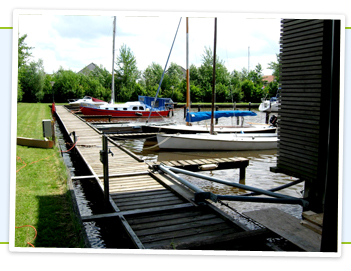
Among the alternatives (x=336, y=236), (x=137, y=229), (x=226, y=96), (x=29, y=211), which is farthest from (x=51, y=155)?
(x=226, y=96)

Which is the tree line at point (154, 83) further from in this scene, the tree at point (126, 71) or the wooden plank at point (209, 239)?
the wooden plank at point (209, 239)

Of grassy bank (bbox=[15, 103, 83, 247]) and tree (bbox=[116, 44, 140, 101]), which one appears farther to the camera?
tree (bbox=[116, 44, 140, 101])

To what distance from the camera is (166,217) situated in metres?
5.27

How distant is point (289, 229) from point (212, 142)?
1080 cm

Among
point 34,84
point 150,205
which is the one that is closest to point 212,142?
point 150,205

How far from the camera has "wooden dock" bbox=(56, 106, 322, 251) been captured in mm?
4402

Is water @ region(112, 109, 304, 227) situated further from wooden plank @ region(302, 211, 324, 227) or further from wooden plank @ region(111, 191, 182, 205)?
wooden plank @ region(302, 211, 324, 227)

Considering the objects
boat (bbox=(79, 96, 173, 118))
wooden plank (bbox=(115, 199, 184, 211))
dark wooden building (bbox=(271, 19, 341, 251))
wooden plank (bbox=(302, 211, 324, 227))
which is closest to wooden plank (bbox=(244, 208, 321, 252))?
wooden plank (bbox=(302, 211, 324, 227))

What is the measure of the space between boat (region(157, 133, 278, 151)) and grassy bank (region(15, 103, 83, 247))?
710cm

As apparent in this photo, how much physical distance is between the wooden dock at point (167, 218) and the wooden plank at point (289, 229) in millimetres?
220

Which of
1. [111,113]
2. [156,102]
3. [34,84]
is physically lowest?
[111,113]

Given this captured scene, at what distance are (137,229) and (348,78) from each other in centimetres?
354

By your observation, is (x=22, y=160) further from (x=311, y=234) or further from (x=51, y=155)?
(x=311, y=234)

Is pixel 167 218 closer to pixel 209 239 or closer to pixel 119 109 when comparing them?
pixel 209 239
